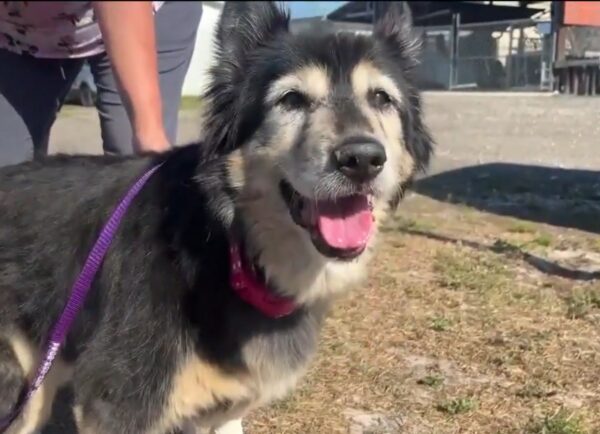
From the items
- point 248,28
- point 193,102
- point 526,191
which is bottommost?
point 526,191

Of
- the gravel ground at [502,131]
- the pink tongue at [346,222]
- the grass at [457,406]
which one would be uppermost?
the pink tongue at [346,222]

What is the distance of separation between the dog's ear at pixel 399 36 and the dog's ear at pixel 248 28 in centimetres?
42

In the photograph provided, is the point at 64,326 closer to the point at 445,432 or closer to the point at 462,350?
the point at 445,432

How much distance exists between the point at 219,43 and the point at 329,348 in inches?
82.3

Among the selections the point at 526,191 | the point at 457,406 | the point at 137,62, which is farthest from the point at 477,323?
the point at 526,191

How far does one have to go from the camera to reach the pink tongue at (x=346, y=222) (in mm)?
2553

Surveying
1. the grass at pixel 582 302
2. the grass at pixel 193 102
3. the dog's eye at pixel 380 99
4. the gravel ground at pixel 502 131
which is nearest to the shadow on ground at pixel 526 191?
the gravel ground at pixel 502 131

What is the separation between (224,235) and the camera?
2.67m

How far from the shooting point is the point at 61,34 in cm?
263

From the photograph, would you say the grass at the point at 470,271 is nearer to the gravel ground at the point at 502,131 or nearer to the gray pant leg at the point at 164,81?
the gravel ground at the point at 502,131

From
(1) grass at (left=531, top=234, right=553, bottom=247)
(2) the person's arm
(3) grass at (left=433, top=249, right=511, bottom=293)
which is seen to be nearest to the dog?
(2) the person's arm

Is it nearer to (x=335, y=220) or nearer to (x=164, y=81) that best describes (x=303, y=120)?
(x=335, y=220)

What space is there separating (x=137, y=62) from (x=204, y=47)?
126 cm

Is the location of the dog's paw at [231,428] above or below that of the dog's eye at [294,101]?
below
